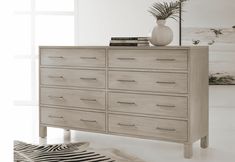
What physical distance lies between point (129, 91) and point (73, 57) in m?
0.67

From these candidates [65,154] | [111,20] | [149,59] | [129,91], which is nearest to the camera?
[65,154]

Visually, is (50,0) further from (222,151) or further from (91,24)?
(222,151)

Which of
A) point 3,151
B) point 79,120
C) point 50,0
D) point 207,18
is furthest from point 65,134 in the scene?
point 3,151

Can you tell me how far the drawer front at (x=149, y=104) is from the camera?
3.37m

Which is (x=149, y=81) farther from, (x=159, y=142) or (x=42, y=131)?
(x=42, y=131)

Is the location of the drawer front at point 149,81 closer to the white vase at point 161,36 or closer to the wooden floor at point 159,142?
the white vase at point 161,36

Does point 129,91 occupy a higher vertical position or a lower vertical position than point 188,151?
higher

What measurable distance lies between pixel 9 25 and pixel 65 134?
11.9ft

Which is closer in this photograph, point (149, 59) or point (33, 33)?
point (149, 59)

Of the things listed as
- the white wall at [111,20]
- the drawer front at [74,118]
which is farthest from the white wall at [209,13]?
the drawer front at [74,118]

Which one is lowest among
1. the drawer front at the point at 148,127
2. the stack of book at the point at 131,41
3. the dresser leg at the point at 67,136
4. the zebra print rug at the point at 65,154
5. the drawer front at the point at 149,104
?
the zebra print rug at the point at 65,154

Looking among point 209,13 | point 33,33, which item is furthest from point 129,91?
point 33,33

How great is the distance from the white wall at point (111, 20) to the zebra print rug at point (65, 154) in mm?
1945

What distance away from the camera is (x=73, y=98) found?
393cm
